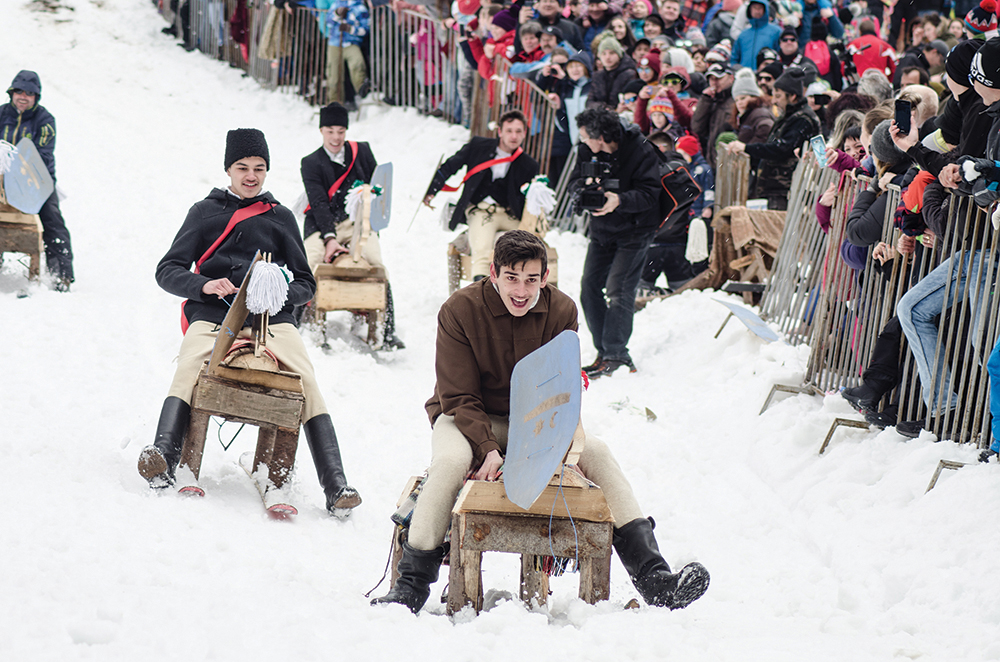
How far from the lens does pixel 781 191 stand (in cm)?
882

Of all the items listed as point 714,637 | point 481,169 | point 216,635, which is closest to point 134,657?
point 216,635

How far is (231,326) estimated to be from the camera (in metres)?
4.30

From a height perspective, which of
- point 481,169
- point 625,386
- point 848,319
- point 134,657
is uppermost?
point 481,169

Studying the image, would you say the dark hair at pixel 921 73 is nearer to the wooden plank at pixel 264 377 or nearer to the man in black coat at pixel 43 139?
the wooden plank at pixel 264 377

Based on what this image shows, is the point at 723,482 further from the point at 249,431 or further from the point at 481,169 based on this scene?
the point at 481,169

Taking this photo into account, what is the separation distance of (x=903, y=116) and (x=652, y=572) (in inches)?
115

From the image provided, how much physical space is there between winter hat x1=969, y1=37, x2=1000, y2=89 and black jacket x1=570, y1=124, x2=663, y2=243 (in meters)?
3.06

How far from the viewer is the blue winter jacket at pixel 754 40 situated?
35.9 feet

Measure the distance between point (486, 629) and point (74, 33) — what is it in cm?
1821

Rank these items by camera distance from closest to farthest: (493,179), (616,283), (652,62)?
1. (616,283)
2. (493,179)
3. (652,62)

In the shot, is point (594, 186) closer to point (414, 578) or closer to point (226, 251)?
point (226, 251)

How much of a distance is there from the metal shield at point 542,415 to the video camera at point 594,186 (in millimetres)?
4026

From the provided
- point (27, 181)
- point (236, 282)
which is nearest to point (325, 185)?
point (27, 181)

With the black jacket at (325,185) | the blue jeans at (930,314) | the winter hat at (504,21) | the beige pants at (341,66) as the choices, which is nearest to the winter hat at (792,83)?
the black jacket at (325,185)
